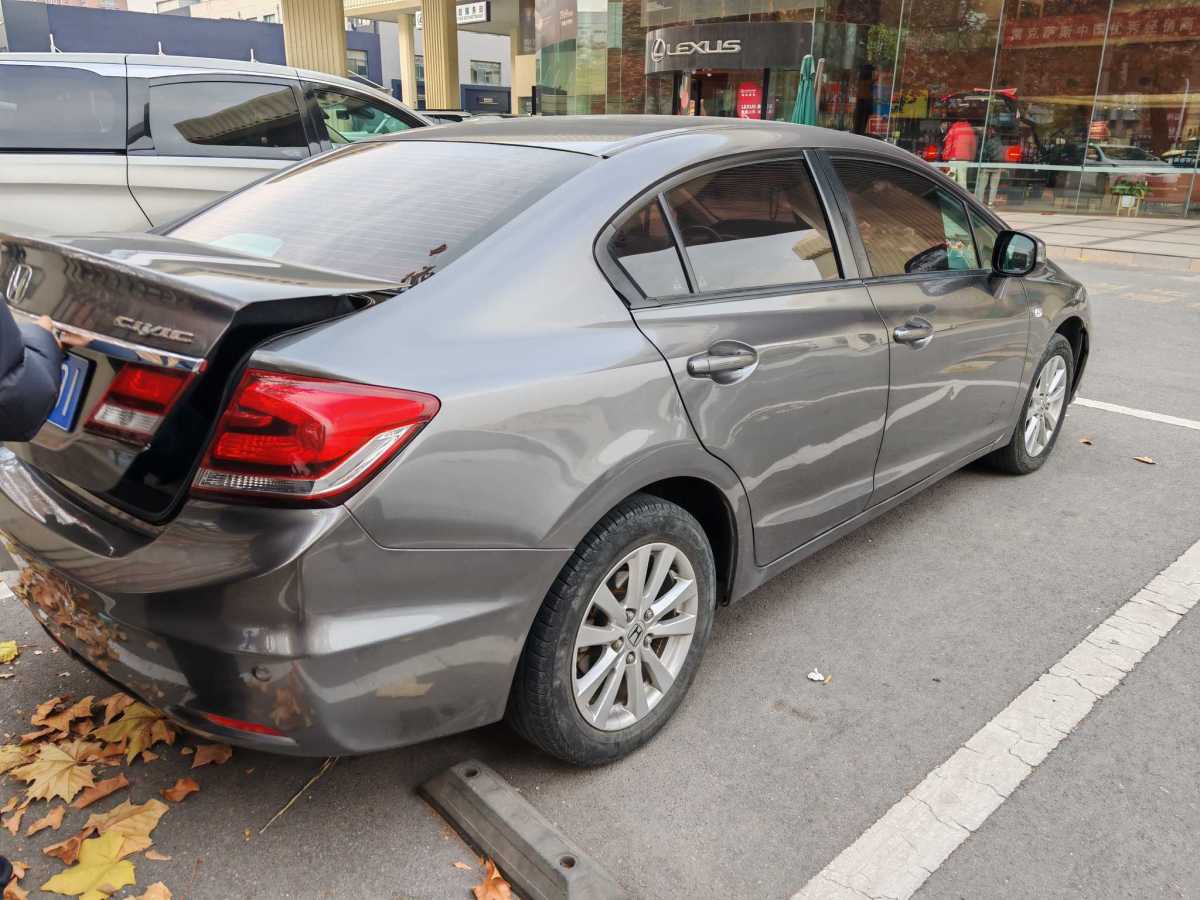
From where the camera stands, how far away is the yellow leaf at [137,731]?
2.56m

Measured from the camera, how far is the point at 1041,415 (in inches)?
182

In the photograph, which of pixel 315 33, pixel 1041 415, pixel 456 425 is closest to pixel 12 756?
pixel 456 425

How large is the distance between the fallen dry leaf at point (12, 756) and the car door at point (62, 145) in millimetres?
4288

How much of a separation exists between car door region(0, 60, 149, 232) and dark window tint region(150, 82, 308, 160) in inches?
10.2

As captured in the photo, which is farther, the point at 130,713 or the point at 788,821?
the point at 130,713

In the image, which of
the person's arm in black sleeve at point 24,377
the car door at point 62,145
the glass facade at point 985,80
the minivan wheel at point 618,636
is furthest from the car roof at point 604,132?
the glass facade at point 985,80

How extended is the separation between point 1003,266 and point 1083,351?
1.37m

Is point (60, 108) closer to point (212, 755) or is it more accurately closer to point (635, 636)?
point (212, 755)

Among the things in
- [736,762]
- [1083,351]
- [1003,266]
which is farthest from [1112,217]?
[736,762]

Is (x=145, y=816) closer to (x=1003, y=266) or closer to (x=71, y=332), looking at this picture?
(x=71, y=332)

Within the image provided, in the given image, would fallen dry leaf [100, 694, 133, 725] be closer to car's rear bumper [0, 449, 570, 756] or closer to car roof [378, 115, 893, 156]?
car's rear bumper [0, 449, 570, 756]

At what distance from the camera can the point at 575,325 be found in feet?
7.41

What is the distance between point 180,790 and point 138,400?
1051 mm

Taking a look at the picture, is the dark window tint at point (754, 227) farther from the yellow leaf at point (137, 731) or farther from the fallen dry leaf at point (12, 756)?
the fallen dry leaf at point (12, 756)
